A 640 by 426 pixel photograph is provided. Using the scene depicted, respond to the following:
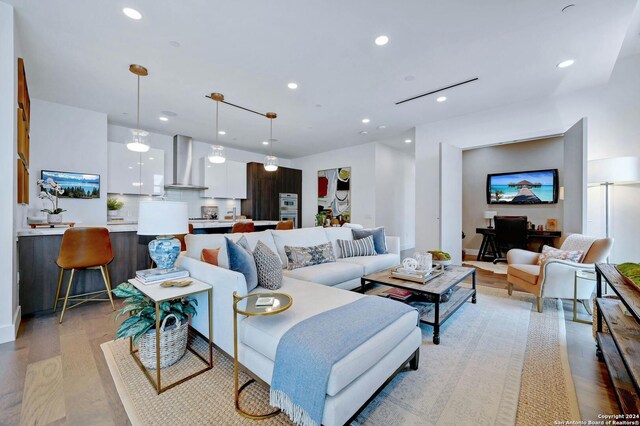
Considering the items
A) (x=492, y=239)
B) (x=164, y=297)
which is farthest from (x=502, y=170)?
(x=164, y=297)

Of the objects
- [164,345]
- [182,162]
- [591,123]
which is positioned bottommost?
[164,345]

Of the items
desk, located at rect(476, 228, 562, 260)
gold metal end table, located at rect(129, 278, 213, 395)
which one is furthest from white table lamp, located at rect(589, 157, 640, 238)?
gold metal end table, located at rect(129, 278, 213, 395)

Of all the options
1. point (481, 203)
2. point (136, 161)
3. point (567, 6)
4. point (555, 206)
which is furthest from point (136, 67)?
point (555, 206)

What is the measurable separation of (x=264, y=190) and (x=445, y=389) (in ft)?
20.0

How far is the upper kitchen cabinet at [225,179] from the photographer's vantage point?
6.12m

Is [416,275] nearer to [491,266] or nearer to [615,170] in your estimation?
[615,170]

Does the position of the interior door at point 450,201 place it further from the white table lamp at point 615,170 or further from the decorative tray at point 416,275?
the decorative tray at point 416,275

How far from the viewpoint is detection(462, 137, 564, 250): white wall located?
5.69 metres

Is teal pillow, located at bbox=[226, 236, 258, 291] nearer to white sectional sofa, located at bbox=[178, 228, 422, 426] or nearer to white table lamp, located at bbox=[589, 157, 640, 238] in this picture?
white sectional sofa, located at bbox=[178, 228, 422, 426]

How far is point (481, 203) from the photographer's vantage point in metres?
6.61

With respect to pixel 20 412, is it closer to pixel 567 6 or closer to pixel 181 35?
pixel 181 35

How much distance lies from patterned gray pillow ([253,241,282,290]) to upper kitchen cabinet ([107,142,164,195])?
420 cm

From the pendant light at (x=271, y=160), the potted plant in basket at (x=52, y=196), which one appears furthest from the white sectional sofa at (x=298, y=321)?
the potted plant in basket at (x=52, y=196)

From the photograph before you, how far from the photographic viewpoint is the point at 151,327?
1.87m
